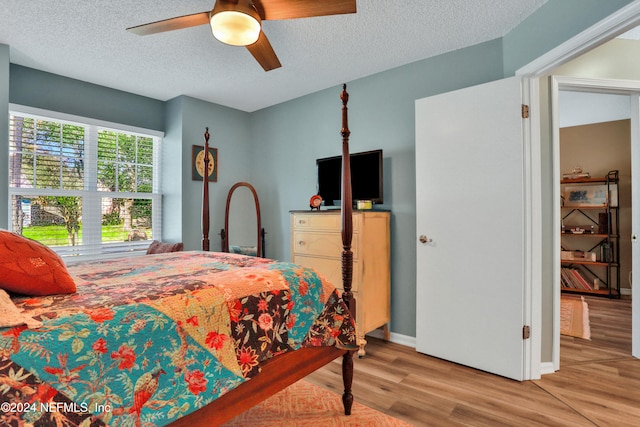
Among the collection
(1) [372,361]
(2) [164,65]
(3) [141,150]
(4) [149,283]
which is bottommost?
(1) [372,361]

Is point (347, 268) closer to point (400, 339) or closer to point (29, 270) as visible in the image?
point (29, 270)

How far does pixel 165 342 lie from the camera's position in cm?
108

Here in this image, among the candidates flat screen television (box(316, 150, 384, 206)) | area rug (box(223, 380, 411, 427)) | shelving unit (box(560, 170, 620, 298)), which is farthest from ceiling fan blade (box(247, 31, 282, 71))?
shelving unit (box(560, 170, 620, 298))

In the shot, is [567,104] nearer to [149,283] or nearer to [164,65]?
[164,65]

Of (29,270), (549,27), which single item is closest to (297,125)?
(549,27)

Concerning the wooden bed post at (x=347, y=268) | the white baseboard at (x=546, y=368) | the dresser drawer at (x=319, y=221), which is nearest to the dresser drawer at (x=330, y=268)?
the dresser drawer at (x=319, y=221)

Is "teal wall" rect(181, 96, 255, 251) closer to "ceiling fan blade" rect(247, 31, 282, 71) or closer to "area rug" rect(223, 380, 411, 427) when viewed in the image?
"ceiling fan blade" rect(247, 31, 282, 71)

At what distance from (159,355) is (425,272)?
2.17 meters

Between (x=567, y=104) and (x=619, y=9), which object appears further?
(x=567, y=104)

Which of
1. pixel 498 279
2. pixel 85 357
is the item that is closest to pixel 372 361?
pixel 498 279

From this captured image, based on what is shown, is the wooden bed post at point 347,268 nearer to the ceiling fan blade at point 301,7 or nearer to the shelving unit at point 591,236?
the ceiling fan blade at point 301,7

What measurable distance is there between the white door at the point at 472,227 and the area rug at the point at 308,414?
3.24ft

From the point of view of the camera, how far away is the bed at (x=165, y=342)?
2.83ft

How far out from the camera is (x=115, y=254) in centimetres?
353
